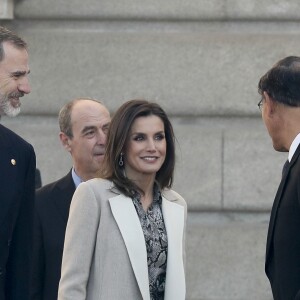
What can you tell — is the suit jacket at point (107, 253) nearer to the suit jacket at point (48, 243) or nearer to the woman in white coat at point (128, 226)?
the woman in white coat at point (128, 226)

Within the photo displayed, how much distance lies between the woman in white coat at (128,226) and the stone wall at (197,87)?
7.75 ft

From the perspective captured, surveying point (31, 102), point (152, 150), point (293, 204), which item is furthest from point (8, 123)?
point (293, 204)

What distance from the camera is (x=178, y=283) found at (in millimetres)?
5566

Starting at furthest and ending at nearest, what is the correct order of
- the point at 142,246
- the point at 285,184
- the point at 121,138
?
the point at 121,138 → the point at 142,246 → the point at 285,184

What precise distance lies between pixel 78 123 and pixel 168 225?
1.09 m

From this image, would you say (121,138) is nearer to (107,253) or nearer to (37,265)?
(107,253)

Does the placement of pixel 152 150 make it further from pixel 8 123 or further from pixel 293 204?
pixel 8 123

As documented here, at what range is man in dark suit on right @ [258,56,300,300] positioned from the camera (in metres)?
4.98

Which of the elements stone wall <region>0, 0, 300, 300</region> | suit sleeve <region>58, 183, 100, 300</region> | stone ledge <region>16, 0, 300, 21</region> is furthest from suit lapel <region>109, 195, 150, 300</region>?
stone ledge <region>16, 0, 300, 21</region>

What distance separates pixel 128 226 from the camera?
219 inches

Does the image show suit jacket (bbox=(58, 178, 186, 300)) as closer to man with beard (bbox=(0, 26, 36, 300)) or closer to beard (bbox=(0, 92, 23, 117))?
man with beard (bbox=(0, 26, 36, 300))

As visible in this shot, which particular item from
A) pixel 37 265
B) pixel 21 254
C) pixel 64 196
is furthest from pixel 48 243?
pixel 21 254

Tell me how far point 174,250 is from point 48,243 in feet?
2.82

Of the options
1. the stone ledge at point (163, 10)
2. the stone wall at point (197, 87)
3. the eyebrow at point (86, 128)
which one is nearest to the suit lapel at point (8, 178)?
the eyebrow at point (86, 128)
